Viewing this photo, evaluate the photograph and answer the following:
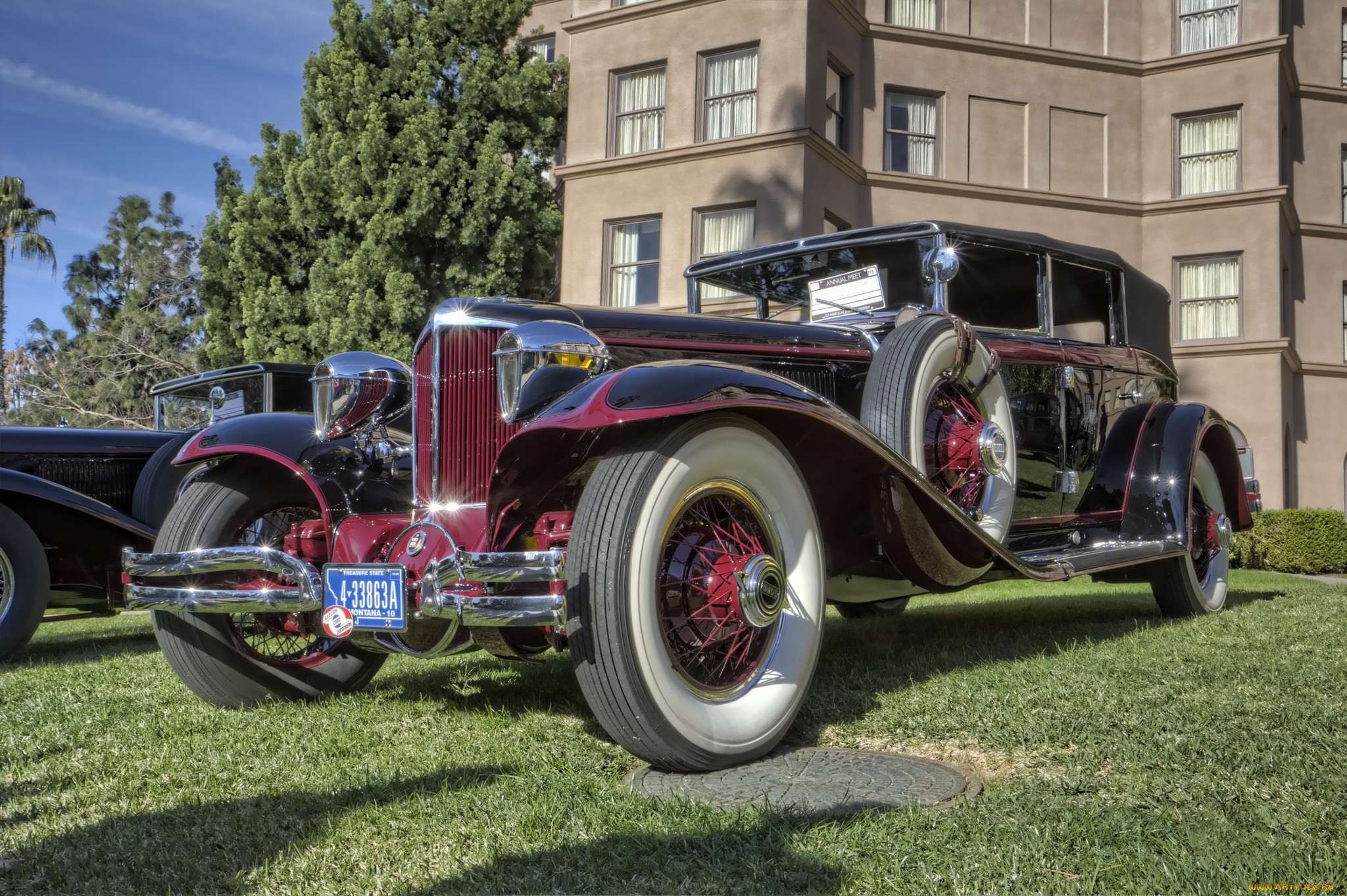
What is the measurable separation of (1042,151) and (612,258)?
6724mm

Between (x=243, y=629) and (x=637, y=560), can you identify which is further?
(x=243, y=629)

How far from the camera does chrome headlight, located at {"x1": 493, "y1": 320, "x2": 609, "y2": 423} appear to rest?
303 centimetres

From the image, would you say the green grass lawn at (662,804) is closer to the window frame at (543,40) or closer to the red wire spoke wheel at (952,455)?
the red wire spoke wheel at (952,455)

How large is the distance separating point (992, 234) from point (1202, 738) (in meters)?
2.82

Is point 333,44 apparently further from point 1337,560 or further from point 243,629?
point 1337,560

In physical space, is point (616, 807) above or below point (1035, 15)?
below

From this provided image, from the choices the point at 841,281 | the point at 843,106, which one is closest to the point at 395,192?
the point at 843,106

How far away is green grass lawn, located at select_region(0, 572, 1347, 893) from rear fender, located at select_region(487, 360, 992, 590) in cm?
49

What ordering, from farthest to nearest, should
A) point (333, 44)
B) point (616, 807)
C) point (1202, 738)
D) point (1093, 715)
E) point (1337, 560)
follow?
1. point (333, 44)
2. point (1337, 560)
3. point (1093, 715)
4. point (1202, 738)
5. point (616, 807)

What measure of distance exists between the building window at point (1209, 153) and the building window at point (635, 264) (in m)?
8.21

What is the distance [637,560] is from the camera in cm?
256

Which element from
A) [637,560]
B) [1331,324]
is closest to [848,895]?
[637,560]

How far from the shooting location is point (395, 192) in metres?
14.6

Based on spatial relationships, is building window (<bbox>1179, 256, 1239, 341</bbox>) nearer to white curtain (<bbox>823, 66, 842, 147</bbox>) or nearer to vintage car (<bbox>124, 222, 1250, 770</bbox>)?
white curtain (<bbox>823, 66, 842, 147</bbox>)
